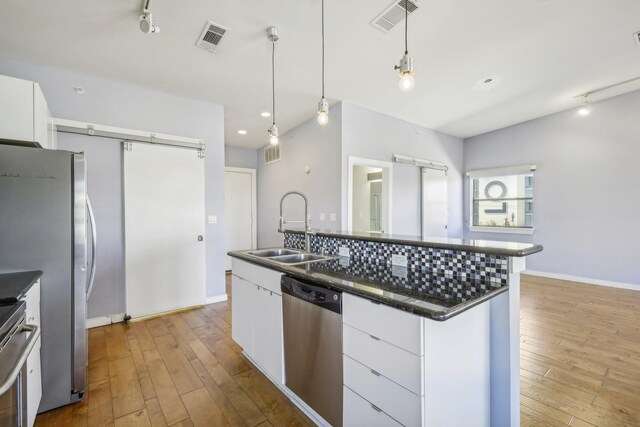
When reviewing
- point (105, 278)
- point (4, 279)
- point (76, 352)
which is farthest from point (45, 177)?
point (105, 278)

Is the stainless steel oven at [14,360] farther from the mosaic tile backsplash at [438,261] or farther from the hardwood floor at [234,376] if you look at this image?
the mosaic tile backsplash at [438,261]

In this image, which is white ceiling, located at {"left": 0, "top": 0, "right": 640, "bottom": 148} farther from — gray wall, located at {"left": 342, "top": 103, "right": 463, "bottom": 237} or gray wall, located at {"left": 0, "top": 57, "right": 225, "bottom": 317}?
gray wall, located at {"left": 342, "top": 103, "right": 463, "bottom": 237}

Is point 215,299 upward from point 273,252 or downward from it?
downward

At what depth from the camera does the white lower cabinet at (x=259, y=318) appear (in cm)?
189

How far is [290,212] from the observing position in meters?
4.99

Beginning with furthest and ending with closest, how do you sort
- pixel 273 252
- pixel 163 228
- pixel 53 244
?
pixel 163 228 → pixel 273 252 → pixel 53 244

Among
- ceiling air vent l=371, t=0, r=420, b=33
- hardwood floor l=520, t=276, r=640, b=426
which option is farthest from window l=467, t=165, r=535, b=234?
ceiling air vent l=371, t=0, r=420, b=33

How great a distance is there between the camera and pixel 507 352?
1391 mm

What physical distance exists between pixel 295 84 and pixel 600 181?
526cm

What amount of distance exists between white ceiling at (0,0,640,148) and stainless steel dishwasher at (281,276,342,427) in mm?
2190

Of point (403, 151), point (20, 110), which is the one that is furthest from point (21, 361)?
point (403, 151)

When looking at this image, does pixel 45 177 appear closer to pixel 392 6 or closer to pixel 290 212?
pixel 392 6

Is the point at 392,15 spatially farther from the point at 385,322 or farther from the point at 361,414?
the point at 361,414

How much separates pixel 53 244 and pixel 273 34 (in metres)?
2.26
